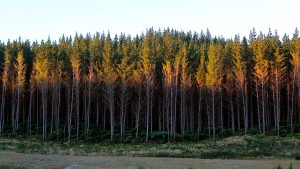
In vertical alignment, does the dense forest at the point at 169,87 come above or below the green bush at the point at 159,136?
above

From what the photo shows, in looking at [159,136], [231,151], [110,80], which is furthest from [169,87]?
[231,151]

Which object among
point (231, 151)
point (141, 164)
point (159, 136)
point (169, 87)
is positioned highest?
point (169, 87)

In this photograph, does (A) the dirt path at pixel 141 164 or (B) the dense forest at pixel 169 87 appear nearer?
(A) the dirt path at pixel 141 164

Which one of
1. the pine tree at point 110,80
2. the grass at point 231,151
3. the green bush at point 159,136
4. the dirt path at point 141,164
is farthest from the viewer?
the pine tree at point 110,80

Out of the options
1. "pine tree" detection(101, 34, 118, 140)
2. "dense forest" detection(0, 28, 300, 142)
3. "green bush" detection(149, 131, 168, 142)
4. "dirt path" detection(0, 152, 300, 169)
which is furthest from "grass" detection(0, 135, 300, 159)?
"pine tree" detection(101, 34, 118, 140)

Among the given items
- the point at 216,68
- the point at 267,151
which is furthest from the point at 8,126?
the point at 267,151

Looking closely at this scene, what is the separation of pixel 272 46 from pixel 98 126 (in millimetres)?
31994

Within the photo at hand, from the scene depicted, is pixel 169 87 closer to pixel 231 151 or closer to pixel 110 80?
pixel 110 80

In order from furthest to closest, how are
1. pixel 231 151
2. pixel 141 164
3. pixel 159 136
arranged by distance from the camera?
pixel 159 136 → pixel 231 151 → pixel 141 164

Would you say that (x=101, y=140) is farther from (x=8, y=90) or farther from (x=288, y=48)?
(x=288, y=48)

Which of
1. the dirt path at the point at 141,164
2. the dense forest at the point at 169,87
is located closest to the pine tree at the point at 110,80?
the dense forest at the point at 169,87

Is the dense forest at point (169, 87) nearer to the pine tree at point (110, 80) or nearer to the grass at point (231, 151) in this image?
the pine tree at point (110, 80)

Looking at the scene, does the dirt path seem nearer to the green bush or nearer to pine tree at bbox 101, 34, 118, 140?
the green bush

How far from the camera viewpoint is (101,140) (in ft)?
157
